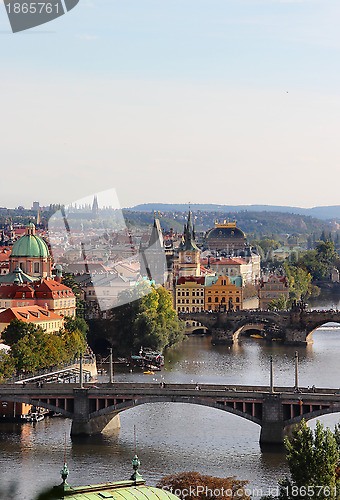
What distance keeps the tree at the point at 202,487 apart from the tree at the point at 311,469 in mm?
1842

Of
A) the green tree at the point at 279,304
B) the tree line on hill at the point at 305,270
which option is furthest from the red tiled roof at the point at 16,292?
the tree line on hill at the point at 305,270

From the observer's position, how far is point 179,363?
245ft

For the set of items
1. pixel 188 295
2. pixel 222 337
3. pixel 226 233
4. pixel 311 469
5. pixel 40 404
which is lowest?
pixel 222 337

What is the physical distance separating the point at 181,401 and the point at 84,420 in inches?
149

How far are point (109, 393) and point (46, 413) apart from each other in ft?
20.6

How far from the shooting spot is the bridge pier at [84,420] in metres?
49.6

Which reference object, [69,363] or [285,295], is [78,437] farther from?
[285,295]

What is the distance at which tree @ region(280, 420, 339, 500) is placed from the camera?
31.5 metres

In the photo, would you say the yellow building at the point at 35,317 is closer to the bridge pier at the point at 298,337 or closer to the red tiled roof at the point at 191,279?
the bridge pier at the point at 298,337

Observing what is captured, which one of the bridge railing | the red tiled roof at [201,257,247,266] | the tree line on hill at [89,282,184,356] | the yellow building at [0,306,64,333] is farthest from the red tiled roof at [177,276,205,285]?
the bridge railing

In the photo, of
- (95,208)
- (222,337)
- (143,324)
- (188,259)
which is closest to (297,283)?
(188,259)

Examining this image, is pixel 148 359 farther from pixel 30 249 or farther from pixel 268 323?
pixel 268 323

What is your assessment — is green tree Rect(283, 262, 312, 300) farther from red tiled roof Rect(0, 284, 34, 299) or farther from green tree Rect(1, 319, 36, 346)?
green tree Rect(1, 319, 36, 346)

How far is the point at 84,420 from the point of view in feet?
163
